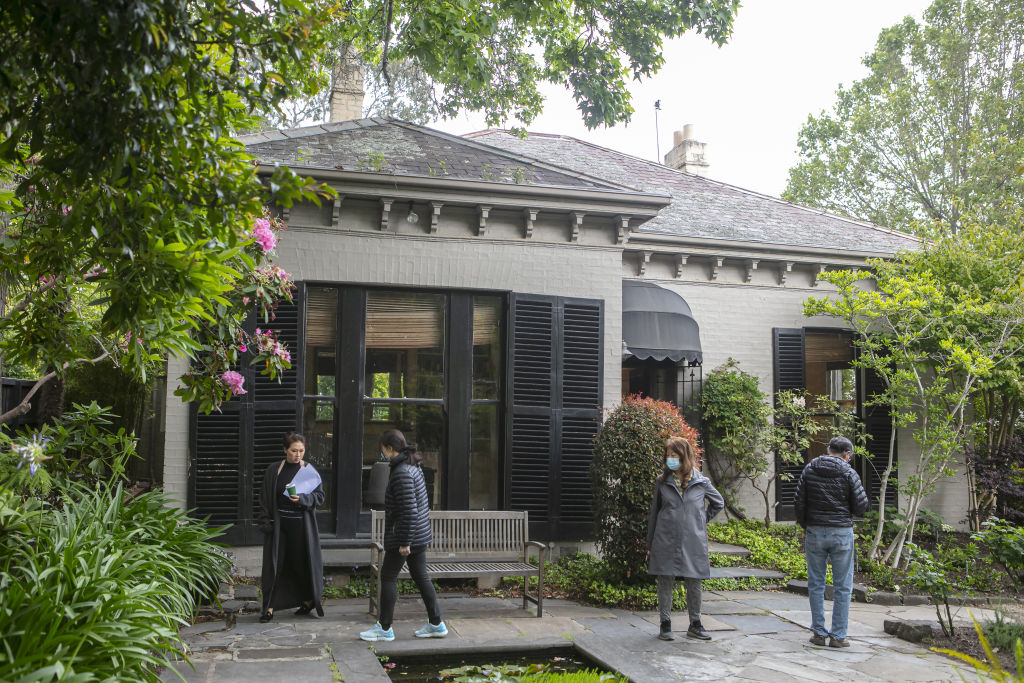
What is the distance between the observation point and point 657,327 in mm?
11234

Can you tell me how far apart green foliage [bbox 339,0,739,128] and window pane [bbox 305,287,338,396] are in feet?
10.5

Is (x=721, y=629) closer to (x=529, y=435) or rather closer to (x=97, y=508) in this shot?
(x=529, y=435)

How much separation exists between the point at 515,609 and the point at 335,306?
4.12 metres

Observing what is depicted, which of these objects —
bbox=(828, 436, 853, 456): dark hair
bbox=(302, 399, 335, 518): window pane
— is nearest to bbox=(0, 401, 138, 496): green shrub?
bbox=(302, 399, 335, 518): window pane

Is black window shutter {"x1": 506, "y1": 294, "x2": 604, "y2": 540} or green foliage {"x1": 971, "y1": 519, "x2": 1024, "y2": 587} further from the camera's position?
black window shutter {"x1": 506, "y1": 294, "x2": 604, "y2": 540}

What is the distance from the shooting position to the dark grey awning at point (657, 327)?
11141 millimetres

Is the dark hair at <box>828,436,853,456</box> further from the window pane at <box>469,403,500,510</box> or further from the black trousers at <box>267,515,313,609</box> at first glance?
the black trousers at <box>267,515,313,609</box>

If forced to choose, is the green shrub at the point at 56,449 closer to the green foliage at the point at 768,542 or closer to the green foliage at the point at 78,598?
the green foliage at the point at 78,598

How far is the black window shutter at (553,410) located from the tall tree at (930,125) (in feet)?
49.0

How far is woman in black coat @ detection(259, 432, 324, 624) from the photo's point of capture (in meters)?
7.70

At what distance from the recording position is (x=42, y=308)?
16.0 ft

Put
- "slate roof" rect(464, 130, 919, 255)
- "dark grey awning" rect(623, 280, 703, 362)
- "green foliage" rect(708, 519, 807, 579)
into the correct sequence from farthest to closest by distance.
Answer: "slate roof" rect(464, 130, 919, 255), "dark grey awning" rect(623, 280, 703, 362), "green foliage" rect(708, 519, 807, 579)

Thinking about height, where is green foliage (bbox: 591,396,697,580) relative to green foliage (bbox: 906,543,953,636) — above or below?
above

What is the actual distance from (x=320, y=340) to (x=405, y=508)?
3.28 metres
